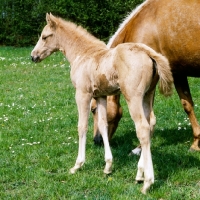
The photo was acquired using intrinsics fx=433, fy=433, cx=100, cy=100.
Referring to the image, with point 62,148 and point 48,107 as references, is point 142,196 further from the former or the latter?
point 48,107

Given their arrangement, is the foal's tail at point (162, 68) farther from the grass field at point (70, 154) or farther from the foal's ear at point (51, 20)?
the foal's ear at point (51, 20)

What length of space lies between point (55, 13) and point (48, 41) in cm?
1547

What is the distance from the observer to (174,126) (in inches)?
311

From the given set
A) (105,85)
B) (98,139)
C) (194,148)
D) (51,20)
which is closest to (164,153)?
(194,148)

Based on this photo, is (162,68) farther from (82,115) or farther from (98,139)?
(98,139)

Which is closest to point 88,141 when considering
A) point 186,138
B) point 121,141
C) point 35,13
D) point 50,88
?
point 121,141

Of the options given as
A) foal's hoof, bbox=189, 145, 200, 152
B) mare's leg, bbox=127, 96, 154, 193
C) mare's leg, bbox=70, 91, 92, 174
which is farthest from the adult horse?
mare's leg, bbox=127, 96, 154, 193

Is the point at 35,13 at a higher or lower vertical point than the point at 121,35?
lower

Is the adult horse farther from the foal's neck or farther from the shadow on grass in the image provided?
the foal's neck

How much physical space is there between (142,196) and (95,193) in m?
0.56

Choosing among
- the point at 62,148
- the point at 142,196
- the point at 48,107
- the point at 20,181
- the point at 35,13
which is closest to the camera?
the point at 142,196

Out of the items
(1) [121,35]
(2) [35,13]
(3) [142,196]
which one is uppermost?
(1) [121,35]

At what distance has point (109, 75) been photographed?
204 inches

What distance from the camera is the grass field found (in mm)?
5062
